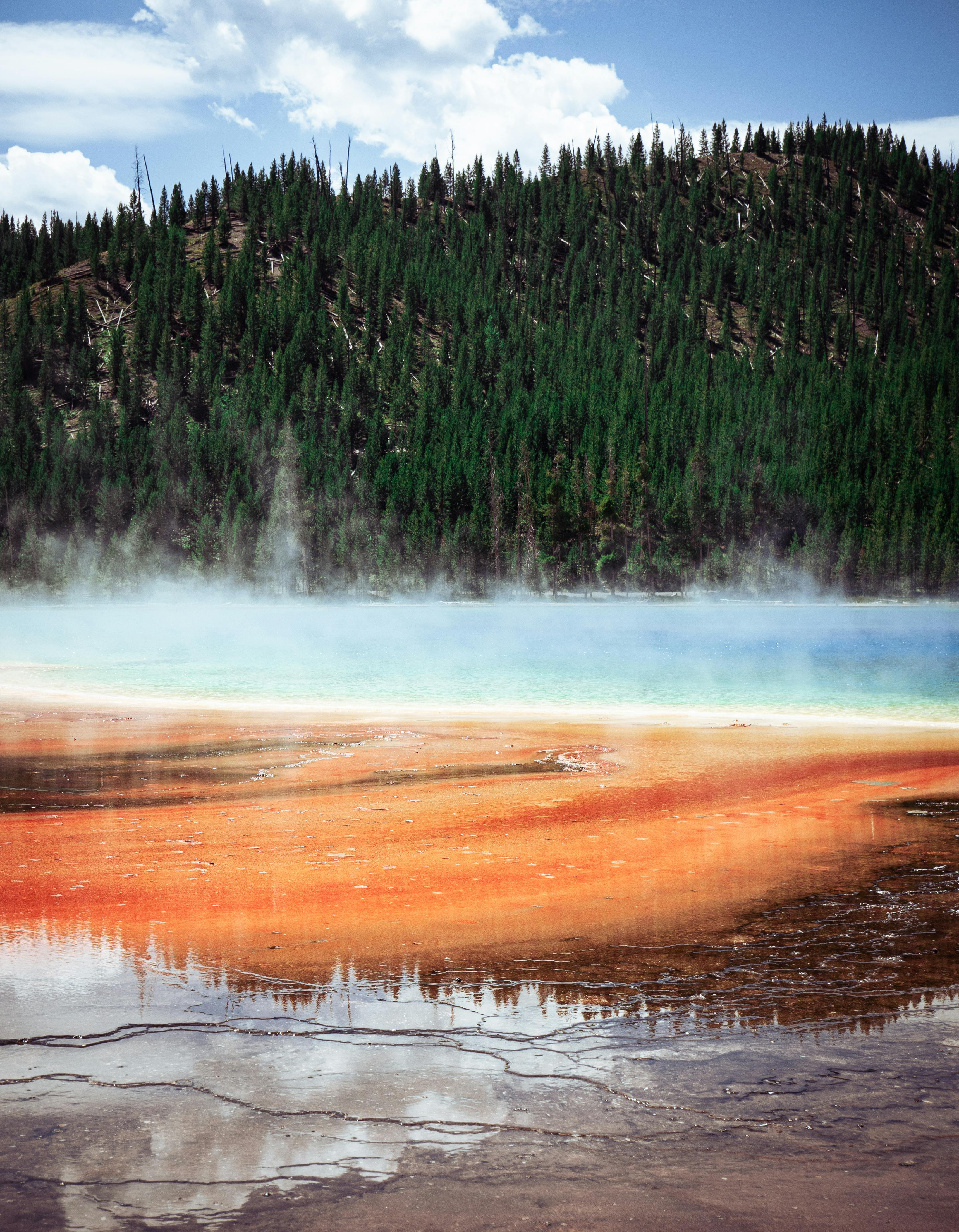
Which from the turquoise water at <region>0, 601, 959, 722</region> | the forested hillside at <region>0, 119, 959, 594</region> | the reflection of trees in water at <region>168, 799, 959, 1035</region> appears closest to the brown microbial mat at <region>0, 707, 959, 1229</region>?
the reflection of trees in water at <region>168, 799, 959, 1035</region>

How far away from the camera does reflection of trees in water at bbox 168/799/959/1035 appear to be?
5.48 meters

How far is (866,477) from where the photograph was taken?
126 m

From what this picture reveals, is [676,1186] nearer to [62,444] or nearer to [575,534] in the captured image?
[575,534]

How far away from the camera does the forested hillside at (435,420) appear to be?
116 meters

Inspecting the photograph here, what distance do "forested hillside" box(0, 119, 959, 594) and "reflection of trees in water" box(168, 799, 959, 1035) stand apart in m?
107

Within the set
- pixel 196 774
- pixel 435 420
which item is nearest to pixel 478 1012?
pixel 196 774

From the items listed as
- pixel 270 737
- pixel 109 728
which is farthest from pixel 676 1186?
pixel 109 728

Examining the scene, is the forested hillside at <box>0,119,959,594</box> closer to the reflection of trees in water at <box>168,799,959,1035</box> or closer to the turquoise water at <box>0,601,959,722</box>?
the turquoise water at <box>0,601,959,722</box>

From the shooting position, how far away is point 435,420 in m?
137

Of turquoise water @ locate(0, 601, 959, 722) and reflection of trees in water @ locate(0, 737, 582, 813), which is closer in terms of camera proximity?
reflection of trees in water @ locate(0, 737, 582, 813)

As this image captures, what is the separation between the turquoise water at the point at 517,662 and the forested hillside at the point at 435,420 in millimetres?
35839

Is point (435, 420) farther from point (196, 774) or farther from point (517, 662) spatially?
point (196, 774)

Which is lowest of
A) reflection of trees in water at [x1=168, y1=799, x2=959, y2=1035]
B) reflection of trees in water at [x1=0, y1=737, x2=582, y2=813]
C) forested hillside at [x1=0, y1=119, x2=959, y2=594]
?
reflection of trees in water at [x1=0, y1=737, x2=582, y2=813]

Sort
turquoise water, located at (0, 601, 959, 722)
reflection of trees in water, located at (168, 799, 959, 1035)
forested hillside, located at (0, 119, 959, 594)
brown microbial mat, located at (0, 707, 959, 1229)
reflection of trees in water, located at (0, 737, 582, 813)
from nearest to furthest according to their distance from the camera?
brown microbial mat, located at (0, 707, 959, 1229) < reflection of trees in water, located at (168, 799, 959, 1035) < reflection of trees in water, located at (0, 737, 582, 813) < turquoise water, located at (0, 601, 959, 722) < forested hillside, located at (0, 119, 959, 594)
